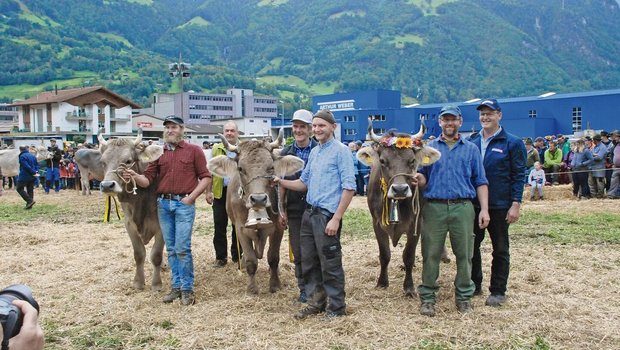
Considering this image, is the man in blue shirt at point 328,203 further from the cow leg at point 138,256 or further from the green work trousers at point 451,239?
the cow leg at point 138,256

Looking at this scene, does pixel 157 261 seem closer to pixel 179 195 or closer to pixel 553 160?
pixel 179 195

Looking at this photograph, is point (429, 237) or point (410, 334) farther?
point (429, 237)

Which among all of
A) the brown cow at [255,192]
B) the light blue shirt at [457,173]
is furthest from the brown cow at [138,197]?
the light blue shirt at [457,173]

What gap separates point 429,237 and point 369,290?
4.76ft

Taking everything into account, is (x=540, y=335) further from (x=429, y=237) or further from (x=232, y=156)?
(x=232, y=156)

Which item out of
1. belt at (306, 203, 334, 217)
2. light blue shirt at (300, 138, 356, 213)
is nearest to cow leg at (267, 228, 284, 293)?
belt at (306, 203, 334, 217)

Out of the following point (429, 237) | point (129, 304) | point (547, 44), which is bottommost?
point (129, 304)

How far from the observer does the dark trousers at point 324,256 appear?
20.6ft

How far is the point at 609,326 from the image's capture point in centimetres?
583

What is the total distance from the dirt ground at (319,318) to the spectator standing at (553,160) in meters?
9.45

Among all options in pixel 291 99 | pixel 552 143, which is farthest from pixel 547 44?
pixel 552 143

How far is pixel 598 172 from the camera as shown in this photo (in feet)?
55.6

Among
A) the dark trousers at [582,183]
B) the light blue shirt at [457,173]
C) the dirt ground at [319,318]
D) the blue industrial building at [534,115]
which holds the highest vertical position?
the blue industrial building at [534,115]

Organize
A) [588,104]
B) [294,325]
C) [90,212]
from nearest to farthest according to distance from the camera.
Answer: [294,325]
[90,212]
[588,104]
